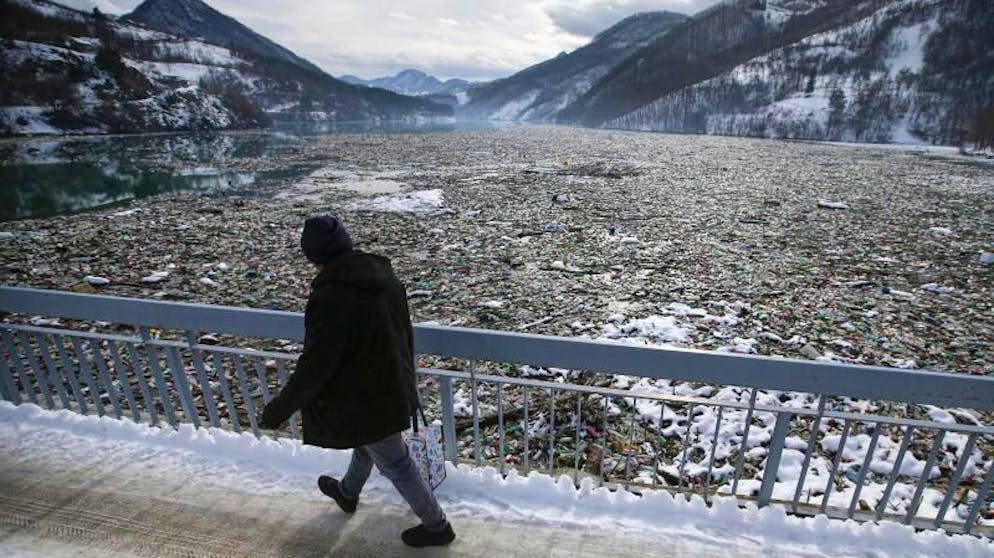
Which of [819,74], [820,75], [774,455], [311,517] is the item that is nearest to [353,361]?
[311,517]

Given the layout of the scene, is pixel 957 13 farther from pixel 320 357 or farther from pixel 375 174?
pixel 320 357

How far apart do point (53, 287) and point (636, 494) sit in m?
10.9

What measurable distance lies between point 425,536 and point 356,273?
1.59m

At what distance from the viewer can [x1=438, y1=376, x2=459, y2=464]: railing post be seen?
9.85ft

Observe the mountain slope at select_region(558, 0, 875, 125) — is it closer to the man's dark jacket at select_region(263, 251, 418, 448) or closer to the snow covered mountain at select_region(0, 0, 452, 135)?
the snow covered mountain at select_region(0, 0, 452, 135)

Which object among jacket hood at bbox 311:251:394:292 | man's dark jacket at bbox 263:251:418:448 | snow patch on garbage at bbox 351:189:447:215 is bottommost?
snow patch on garbage at bbox 351:189:447:215

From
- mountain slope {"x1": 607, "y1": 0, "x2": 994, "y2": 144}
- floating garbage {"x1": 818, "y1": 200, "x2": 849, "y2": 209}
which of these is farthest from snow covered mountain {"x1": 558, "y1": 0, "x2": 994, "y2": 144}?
floating garbage {"x1": 818, "y1": 200, "x2": 849, "y2": 209}

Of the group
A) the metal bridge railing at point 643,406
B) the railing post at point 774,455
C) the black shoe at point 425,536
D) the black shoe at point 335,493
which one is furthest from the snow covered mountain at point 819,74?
the black shoe at point 335,493

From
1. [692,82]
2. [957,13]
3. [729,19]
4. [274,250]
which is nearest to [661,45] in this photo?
[729,19]

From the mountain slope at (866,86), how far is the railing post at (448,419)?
85.5 m

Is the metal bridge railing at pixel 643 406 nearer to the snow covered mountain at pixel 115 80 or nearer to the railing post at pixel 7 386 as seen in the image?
the railing post at pixel 7 386

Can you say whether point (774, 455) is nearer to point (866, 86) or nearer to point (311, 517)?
point (311, 517)

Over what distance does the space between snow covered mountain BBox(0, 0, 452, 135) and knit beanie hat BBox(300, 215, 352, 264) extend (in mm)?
87635

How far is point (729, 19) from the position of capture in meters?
156
